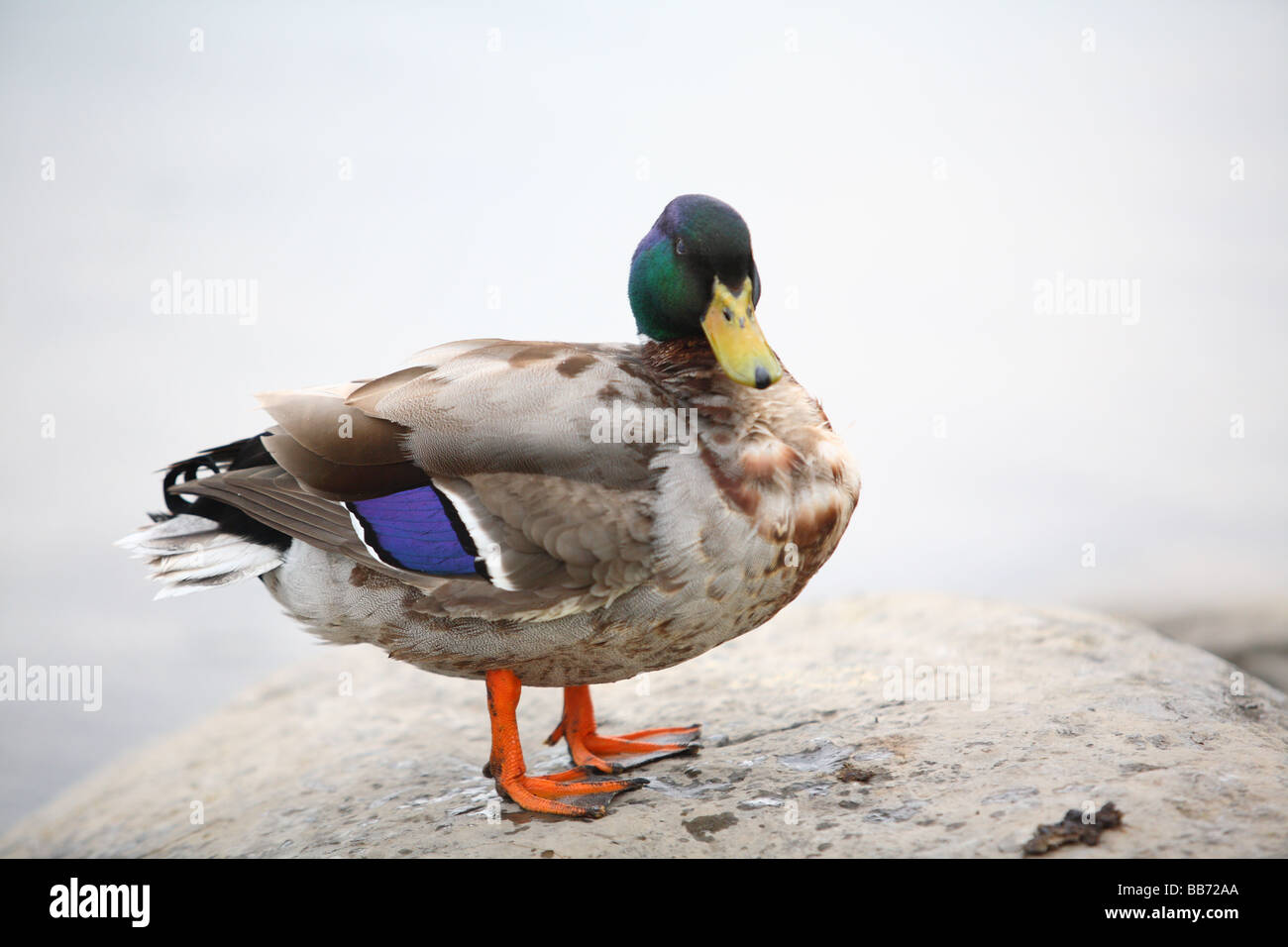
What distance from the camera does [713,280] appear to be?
2.85 m

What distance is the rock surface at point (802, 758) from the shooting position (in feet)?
8.54

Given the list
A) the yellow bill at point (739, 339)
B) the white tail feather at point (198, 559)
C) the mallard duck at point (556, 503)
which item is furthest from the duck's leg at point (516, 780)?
the yellow bill at point (739, 339)

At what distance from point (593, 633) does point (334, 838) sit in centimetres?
102

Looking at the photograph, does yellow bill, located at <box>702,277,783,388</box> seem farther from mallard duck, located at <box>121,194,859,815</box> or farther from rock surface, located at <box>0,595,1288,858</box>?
rock surface, located at <box>0,595,1288,858</box>

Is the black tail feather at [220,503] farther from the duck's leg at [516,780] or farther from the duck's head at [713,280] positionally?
the duck's head at [713,280]

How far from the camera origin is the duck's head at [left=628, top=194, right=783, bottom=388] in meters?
2.79

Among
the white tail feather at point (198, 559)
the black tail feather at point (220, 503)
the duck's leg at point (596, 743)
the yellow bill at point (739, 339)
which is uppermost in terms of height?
the yellow bill at point (739, 339)

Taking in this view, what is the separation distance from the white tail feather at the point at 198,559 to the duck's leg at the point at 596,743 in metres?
Result: 1.01

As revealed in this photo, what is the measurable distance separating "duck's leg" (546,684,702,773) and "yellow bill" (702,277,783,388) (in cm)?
121

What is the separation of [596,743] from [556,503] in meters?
1.09

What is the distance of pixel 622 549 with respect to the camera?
2662 millimetres

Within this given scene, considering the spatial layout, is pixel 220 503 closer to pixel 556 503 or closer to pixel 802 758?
pixel 556 503

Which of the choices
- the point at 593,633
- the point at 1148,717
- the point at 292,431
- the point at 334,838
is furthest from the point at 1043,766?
Result: the point at 292,431
